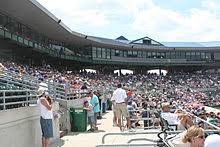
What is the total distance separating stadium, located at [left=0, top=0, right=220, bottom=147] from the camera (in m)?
11.0

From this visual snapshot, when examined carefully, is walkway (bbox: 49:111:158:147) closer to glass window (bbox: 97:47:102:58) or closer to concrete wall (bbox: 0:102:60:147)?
concrete wall (bbox: 0:102:60:147)

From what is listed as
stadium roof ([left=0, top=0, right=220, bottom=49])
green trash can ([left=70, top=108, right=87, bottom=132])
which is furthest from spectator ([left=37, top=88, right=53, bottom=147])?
stadium roof ([left=0, top=0, right=220, bottom=49])

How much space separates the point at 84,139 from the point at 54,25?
97.3ft

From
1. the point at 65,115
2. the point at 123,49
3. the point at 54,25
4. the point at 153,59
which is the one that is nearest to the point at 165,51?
the point at 153,59

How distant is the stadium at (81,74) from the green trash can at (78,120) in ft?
0.51

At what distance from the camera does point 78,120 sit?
16.8 m

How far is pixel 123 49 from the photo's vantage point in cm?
7250

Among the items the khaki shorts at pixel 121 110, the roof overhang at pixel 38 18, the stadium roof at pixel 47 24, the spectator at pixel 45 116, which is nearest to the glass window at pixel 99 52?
the stadium roof at pixel 47 24

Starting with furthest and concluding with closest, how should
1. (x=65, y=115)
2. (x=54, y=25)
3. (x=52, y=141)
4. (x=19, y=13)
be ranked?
(x=54, y=25)
(x=19, y=13)
(x=65, y=115)
(x=52, y=141)

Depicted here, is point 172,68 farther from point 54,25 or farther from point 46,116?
point 46,116

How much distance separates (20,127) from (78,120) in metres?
6.61

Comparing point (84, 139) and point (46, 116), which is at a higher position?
point (46, 116)

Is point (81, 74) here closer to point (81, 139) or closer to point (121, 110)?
point (121, 110)

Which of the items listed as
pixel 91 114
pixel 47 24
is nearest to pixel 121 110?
pixel 91 114
